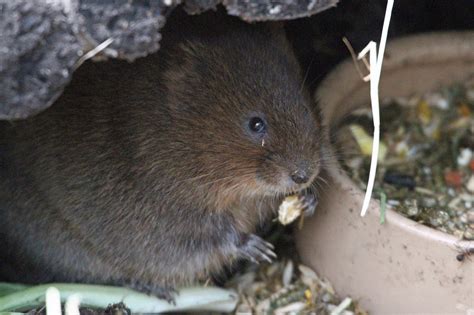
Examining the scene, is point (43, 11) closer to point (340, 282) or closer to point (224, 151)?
point (224, 151)

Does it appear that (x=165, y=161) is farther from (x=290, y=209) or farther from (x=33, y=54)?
(x=33, y=54)

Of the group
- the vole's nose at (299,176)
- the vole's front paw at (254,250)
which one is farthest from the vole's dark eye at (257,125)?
the vole's front paw at (254,250)

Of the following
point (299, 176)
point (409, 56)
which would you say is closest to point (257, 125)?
point (299, 176)

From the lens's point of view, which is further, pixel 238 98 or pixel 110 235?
pixel 110 235

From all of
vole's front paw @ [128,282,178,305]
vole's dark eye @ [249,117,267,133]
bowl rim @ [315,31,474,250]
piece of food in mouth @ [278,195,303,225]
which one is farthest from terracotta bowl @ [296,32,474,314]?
vole's front paw @ [128,282,178,305]

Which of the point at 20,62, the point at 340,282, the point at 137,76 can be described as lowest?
the point at 340,282

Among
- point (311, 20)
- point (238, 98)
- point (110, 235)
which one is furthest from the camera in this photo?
point (311, 20)

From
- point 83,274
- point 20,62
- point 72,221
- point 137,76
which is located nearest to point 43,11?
point 20,62

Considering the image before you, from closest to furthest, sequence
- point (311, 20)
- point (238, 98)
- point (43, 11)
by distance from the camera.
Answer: point (43, 11), point (238, 98), point (311, 20)

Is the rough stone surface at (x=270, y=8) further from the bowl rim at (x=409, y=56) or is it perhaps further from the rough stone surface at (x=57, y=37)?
the bowl rim at (x=409, y=56)
